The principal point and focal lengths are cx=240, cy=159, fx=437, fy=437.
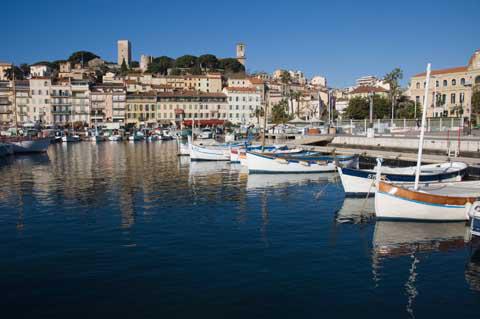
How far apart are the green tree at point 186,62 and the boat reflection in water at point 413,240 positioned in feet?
597

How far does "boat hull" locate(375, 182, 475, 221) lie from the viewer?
18094 millimetres

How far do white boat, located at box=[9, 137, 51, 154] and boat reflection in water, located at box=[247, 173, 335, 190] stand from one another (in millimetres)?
42092

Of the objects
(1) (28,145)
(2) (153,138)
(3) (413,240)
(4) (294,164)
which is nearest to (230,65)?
(2) (153,138)

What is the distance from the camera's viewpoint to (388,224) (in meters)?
18.5

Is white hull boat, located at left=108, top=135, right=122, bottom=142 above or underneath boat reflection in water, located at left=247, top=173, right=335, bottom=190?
above

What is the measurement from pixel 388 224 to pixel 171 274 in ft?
32.5

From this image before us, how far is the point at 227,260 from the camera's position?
47.1ft

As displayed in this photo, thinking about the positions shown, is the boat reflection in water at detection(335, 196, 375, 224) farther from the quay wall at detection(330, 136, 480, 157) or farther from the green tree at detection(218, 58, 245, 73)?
the green tree at detection(218, 58, 245, 73)

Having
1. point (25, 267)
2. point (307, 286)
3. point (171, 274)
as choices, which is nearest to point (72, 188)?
point (25, 267)

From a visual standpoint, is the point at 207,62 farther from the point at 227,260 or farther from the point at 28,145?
the point at 227,260

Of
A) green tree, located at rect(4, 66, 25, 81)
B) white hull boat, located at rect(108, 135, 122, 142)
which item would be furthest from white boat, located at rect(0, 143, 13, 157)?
green tree, located at rect(4, 66, 25, 81)

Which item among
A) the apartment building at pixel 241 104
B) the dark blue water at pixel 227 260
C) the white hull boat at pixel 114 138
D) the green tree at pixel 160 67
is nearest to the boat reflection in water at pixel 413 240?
the dark blue water at pixel 227 260

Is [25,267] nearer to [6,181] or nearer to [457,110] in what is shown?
[6,181]

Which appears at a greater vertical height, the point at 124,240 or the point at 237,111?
the point at 237,111
